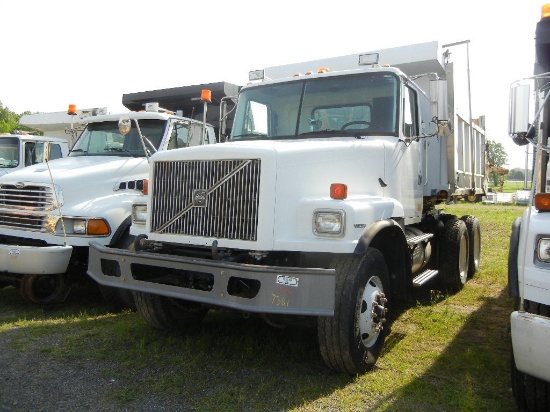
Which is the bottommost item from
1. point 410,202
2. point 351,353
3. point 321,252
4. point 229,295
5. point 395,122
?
point 351,353

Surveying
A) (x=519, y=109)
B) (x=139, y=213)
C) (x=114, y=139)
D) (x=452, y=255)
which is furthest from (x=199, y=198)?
(x=452, y=255)

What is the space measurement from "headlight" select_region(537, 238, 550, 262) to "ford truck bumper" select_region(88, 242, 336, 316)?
1.31m

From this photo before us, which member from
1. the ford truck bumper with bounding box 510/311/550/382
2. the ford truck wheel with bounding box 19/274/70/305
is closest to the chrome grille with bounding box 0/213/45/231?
the ford truck wheel with bounding box 19/274/70/305

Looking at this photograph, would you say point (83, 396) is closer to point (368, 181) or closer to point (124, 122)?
point (368, 181)

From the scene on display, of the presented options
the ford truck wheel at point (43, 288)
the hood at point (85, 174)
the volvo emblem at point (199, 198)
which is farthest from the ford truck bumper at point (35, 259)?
Answer: the volvo emblem at point (199, 198)

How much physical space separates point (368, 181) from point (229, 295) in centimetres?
174

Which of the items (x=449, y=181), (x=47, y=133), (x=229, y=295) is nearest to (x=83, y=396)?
Result: (x=229, y=295)

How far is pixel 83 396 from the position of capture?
3678mm

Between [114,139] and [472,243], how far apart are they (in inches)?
229

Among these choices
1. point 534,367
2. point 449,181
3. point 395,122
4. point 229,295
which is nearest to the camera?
point 534,367

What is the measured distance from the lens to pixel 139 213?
4.78 metres

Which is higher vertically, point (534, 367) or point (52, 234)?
point (52, 234)

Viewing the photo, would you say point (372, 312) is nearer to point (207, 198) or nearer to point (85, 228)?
point (207, 198)

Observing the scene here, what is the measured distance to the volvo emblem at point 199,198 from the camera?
409 centimetres
